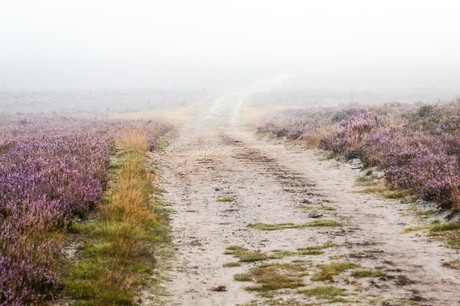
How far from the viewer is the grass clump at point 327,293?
19.5 feet

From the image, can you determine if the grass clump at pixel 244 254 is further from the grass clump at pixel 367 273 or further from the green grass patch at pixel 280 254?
the grass clump at pixel 367 273

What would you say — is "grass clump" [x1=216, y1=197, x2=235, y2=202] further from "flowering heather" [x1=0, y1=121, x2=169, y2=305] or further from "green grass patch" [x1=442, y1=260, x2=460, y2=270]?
"green grass patch" [x1=442, y1=260, x2=460, y2=270]

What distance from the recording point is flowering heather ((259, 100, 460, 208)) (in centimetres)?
1116

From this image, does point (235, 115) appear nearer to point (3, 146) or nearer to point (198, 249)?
point (3, 146)

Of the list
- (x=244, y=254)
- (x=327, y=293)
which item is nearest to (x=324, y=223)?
(x=244, y=254)

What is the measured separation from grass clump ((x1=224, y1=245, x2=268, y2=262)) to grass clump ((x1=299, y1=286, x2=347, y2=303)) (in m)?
1.57

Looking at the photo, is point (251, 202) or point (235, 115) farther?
point (235, 115)

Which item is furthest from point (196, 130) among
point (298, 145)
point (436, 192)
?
point (436, 192)

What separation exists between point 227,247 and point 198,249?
0.50 metres

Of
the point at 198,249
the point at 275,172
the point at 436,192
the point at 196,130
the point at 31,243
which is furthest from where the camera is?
the point at 196,130

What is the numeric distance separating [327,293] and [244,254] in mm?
2130

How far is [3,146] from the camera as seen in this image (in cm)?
1681

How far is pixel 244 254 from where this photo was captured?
8008 mm

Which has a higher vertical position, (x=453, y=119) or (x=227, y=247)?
(x=453, y=119)
